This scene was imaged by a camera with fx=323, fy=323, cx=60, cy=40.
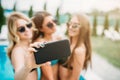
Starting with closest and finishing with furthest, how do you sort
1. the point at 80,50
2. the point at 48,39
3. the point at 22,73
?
the point at 22,73, the point at 48,39, the point at 80,50

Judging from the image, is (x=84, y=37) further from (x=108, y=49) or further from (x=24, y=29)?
(x=24, y=29)

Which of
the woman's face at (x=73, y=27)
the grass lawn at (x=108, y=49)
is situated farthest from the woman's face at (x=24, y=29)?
the grass lawn at (x=108, y=49)

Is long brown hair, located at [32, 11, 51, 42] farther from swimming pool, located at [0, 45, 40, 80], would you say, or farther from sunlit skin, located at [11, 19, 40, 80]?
swimming pool, located at [0, 45, 40, 80]

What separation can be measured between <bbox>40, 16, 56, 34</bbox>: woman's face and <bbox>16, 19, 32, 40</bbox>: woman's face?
12 cm

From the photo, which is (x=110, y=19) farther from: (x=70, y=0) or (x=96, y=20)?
(x=70, y=0)

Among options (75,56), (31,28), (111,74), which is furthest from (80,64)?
(31,28)

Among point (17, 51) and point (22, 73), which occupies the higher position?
point (17, 51)

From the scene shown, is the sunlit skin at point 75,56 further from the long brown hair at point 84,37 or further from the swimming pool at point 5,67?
the swimming pool at point 5,67

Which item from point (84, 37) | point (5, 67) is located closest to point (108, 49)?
point (84, 37)

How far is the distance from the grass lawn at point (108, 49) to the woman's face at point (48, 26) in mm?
386

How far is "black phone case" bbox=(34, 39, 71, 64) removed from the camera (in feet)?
8.20

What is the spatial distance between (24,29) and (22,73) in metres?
0.34

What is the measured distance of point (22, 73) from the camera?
98.0 inches

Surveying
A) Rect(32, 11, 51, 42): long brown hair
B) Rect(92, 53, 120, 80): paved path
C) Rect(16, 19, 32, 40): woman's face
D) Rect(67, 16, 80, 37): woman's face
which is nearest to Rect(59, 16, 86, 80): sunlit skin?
Rect(67, 16, 80, 37): woman's face
